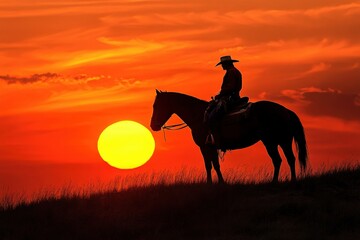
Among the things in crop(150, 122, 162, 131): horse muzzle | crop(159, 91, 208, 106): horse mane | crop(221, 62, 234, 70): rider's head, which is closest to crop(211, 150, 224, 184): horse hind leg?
crop(159, 91, 208, 106): horse mane

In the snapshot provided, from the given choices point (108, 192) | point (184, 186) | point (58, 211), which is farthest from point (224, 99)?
point (58, 211)

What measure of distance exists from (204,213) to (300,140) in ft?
14.7

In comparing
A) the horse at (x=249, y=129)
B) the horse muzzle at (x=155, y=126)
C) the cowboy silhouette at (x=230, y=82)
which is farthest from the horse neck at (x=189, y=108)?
the cowboy silhouette at (x=230, y=82)

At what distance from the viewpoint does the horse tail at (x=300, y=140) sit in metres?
22.9

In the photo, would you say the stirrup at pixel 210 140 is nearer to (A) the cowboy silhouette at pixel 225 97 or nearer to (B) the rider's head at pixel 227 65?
(A) the cowboy silhouette at pixel 225 97

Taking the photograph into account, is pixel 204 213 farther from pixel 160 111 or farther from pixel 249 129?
pixel 160 111

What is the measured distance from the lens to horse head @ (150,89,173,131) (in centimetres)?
2469

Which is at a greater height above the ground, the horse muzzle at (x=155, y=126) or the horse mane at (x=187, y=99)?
the horse mane at (x=187, y=99)

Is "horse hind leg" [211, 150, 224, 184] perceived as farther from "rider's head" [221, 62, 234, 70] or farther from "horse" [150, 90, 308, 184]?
"rider's head" [221, 62, 234, 70]

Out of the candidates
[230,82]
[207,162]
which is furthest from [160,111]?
[230,82]

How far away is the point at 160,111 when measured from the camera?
24766mm

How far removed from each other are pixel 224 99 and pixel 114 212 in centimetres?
513

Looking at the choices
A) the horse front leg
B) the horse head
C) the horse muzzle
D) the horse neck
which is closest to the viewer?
the horse front leg

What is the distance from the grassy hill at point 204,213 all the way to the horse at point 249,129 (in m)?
1.25
